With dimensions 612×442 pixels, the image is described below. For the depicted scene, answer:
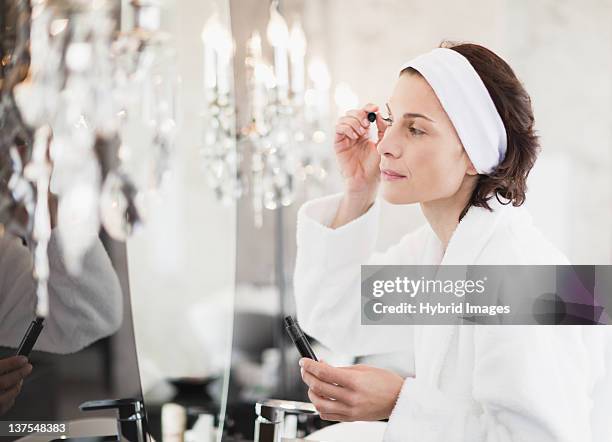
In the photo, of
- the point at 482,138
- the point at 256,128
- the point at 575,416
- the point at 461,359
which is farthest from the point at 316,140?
the point at 575,416

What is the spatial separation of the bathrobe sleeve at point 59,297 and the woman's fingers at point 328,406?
0.34 meters

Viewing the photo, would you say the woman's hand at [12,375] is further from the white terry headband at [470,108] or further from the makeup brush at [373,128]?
the white terry headband at [470,108]

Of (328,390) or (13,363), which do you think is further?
(13,363)

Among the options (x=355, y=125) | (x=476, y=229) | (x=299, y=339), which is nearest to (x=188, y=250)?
(x=299, y=339)

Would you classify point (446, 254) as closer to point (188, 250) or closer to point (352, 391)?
point (352, 391)

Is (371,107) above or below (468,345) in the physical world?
above

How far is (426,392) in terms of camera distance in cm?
92

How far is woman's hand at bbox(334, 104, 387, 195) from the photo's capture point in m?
0.98

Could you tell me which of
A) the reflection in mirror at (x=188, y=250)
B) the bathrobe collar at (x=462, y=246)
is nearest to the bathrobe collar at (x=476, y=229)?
the bathrobe collar at (x=462, y=246)

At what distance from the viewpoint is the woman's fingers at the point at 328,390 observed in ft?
3.11

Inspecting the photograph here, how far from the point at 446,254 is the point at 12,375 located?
0.71 metres

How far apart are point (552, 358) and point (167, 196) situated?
0.62m

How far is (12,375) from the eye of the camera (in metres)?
1.07

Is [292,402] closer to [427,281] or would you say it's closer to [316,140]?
[427,281]
